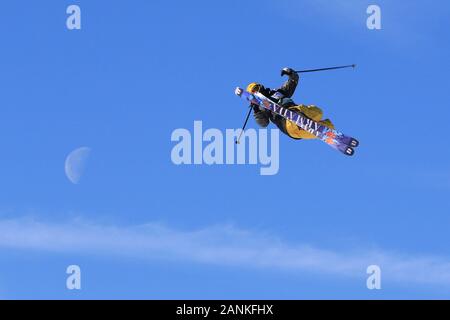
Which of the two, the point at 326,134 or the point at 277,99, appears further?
the point at 277,99

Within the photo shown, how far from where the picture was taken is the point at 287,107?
7506 centimetres

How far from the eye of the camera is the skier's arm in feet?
251

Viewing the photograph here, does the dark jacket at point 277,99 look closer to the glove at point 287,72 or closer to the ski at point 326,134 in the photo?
the glove at point 287,72

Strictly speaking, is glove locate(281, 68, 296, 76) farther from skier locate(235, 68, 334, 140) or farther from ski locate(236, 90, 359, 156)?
ski locate(236, 90, 359, 156)

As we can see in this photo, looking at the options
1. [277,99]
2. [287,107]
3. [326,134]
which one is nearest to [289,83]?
[277,99]

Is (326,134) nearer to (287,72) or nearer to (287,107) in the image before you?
(287,107)

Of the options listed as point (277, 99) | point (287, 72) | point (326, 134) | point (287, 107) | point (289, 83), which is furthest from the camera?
point (289, 83)

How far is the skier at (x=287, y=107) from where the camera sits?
7369 cm

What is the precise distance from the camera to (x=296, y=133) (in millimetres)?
74062

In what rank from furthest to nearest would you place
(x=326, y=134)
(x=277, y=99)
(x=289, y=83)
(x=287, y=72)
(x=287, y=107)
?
(x=289, y=83) → (x=287, y=72) → (x=277, y=99) → (x=287, y=107) → (x=326, y=134)

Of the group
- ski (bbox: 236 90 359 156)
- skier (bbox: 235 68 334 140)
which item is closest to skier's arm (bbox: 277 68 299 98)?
skier (bbox: 235 68 334 140)

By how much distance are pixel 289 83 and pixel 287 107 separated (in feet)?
7.06

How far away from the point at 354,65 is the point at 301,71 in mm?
5688
